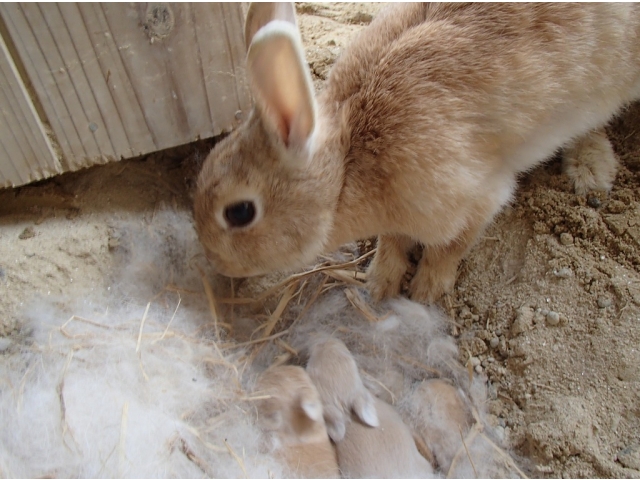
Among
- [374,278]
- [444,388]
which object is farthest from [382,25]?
[444,388]

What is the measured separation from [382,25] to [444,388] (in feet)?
4.59

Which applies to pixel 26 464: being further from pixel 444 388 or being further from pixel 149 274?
pixel 444 388

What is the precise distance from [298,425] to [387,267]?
0.81 meters

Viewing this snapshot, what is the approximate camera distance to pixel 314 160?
1.85 m

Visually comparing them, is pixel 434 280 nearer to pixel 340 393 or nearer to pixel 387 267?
pixel 387 267

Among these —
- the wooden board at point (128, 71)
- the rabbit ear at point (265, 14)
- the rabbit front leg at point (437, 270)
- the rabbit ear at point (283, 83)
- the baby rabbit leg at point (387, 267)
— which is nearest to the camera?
the rabbit ear at point (283, 83)

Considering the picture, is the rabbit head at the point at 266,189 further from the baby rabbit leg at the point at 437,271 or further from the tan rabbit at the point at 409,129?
the baby rabbit leg at the point at 437,271

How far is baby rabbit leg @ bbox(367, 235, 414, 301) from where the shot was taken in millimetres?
2283

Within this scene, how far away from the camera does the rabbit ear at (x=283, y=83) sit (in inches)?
56.7

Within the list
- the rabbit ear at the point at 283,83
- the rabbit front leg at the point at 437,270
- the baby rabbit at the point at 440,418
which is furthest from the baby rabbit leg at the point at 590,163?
the rabbit ear at the point at 283,83

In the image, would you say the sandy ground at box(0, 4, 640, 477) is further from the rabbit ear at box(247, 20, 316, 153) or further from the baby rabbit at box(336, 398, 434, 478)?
the rabbit ear at box(247, 20, 316, 153)

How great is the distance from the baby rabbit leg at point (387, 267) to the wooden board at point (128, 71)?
83 centimetres

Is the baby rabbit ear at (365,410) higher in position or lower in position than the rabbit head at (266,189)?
lower

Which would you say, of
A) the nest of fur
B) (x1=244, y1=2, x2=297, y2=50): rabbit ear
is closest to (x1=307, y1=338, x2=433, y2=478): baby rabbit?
the nest of fur
